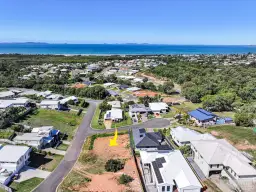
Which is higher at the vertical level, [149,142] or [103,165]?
[149,142]

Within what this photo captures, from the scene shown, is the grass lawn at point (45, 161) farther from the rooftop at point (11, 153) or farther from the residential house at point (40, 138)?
the rooftop at point (11, 153)

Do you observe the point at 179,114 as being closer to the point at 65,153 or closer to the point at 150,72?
the point at 65,153

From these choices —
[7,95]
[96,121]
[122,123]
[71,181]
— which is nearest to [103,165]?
[71,181]

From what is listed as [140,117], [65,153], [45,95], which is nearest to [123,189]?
[65,153]

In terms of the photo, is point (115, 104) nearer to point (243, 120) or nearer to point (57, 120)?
point (57, 120)

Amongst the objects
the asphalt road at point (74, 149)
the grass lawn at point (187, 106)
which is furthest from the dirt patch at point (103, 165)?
the grass lawn at point (187, 106)

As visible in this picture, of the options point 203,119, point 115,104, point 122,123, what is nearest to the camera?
point 203,119
